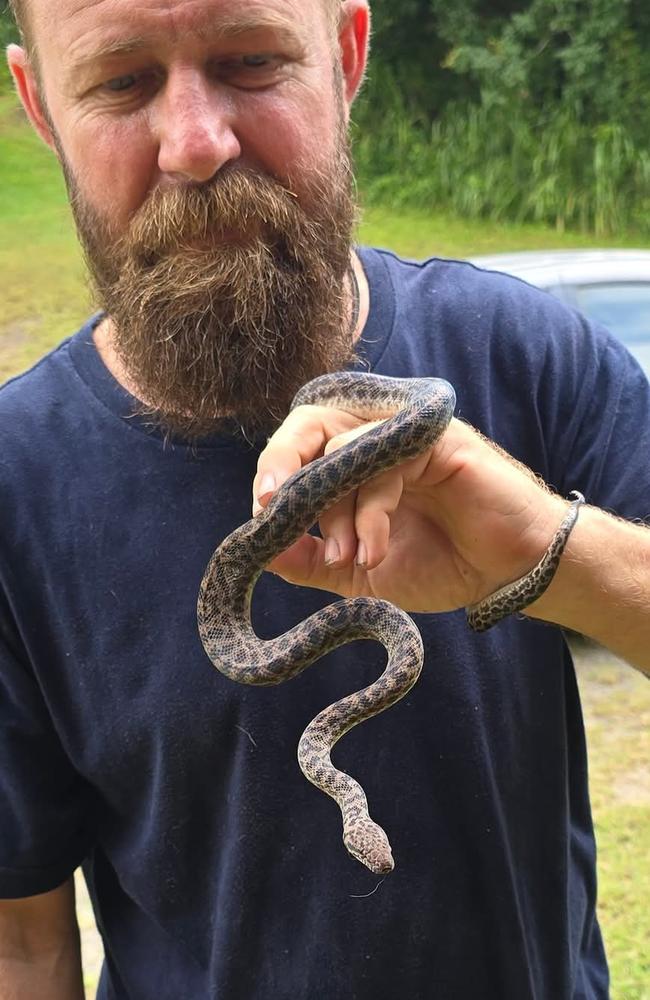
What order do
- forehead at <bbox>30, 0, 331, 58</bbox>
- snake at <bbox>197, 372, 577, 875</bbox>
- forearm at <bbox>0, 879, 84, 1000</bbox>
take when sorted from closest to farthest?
snake at <bbox>197, 372, 577, 875</bbox> < forehead at <bbox>30, 0, 331, 58</bbox> < forearm at <bbox>0, 879, 84, 1000</bbox>

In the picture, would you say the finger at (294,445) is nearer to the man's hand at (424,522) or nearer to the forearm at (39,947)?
the man's hand at (424,522)

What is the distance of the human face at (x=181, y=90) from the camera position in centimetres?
225

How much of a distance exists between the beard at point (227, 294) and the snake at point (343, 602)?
0.61 feet

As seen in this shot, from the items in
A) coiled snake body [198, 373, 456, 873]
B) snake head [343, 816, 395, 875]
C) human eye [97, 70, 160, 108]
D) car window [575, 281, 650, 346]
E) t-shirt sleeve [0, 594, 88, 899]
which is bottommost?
car window [575, 281, 650, 346]

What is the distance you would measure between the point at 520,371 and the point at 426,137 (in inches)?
681

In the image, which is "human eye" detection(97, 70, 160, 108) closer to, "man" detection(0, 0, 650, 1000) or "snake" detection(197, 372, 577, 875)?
"man" detection(0, 0, 650, 1000)

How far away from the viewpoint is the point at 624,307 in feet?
22.3

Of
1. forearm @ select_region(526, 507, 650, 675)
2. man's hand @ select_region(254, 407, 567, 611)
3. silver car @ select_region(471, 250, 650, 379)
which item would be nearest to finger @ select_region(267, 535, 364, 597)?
man's hand @ select_region(254, 407, 567, 611)

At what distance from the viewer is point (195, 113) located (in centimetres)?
226

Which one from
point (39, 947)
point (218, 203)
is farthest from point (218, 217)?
point (39, 947)

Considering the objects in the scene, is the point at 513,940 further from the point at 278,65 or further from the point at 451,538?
the point at 278,65

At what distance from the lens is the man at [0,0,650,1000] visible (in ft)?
7.77

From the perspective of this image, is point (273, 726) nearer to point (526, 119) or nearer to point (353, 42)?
point (353, 42)

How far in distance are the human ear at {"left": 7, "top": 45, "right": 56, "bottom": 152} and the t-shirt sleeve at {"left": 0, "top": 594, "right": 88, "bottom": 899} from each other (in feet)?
3.78
